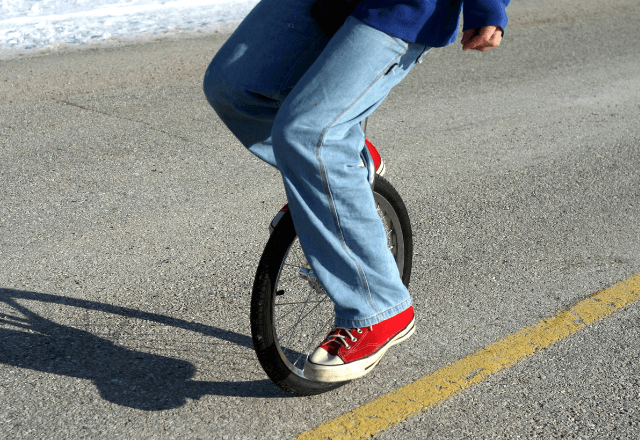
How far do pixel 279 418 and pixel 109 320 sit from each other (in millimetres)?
960

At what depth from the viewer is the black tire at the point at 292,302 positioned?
2.33 meters

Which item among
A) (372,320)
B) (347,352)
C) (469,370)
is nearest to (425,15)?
(372,320)

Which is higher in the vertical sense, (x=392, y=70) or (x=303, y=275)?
(x=392, y=70)

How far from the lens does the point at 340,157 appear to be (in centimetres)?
215

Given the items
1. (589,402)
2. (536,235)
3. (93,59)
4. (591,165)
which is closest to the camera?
(589,402)

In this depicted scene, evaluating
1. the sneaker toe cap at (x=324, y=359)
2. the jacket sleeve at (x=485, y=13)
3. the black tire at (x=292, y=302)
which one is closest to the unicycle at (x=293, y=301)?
the black tire at (x=292, y=302)

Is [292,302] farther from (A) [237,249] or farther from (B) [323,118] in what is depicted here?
(B) [323,118]

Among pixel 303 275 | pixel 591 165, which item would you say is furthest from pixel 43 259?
pixel 591 165

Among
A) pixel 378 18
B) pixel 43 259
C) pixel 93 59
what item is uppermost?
pixel 378 18

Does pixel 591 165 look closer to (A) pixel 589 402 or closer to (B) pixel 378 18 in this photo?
(A) pixel 589 402

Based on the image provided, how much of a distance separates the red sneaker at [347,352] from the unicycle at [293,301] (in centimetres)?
12

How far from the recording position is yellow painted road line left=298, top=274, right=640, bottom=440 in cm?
238

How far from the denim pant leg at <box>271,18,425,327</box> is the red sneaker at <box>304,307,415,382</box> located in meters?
0.10

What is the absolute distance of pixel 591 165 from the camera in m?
5.00
